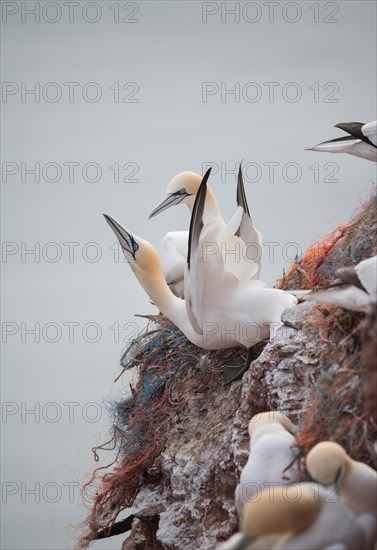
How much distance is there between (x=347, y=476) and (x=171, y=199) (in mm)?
2435

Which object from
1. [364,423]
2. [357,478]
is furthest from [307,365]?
[357,478]

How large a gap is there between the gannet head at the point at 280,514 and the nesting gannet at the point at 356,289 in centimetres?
58

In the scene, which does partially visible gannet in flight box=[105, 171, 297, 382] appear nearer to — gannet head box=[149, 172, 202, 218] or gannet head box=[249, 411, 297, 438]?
gannet head box=[149, 172, 202, 218]

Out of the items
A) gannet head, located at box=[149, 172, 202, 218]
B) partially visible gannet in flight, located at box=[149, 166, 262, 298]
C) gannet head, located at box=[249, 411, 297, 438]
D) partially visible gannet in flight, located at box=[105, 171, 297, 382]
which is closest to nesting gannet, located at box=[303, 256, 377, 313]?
gannet head, located at box=[249, 411, 297, 438]

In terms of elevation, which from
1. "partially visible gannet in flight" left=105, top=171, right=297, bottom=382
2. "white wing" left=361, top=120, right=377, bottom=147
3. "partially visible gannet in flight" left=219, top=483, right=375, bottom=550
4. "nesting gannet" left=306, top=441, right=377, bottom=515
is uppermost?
"white wing" left=361, top=120, right=377, bottom=147

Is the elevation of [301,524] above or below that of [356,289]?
below

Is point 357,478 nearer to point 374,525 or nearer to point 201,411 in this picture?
point 374,525

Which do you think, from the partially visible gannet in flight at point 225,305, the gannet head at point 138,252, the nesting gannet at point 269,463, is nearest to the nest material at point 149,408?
the partially visible gannet in flight at point 225,305

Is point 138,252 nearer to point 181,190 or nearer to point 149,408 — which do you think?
point 181,190

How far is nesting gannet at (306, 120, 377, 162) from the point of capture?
12.6 ft

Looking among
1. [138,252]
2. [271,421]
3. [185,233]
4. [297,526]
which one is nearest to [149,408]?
[138,252]

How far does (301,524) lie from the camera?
242cm

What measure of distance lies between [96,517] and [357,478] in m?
2.28

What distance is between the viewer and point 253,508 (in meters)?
2.40
